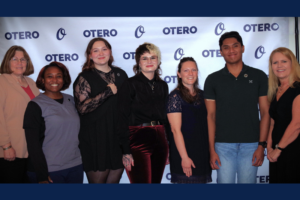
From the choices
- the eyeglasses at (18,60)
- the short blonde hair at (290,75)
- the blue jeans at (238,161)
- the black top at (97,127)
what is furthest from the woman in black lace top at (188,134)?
the eyeglasses at (18,60)

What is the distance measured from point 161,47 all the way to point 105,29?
2.69ft

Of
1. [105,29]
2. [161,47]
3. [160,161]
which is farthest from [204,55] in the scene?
[160,161]

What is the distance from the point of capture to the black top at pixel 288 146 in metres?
2.24

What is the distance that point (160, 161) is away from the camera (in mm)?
2344

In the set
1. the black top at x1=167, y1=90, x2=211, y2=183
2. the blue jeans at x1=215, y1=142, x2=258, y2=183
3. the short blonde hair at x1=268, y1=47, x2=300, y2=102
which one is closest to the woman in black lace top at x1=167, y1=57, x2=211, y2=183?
the black top at x1=167, y1=90, x2=211, y2=183

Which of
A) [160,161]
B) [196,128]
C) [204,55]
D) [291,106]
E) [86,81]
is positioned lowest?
[160,161]

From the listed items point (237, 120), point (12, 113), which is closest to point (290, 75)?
point (237, 120)

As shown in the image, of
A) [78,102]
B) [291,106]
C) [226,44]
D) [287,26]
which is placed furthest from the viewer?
[287,26]

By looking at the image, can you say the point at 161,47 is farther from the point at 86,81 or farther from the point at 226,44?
the point at 86,81

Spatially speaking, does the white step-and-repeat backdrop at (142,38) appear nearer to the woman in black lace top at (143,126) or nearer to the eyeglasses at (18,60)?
the eyeglasses at (18,60)

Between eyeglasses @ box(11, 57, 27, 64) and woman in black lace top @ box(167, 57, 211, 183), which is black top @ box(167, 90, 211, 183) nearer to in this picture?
woman in black lace top @ box(167, 57, 211, 183)

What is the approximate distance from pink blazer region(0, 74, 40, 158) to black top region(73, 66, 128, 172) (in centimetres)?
69

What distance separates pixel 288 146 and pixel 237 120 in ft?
1.72

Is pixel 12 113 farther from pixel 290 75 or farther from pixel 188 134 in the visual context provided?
pixel 290 75
